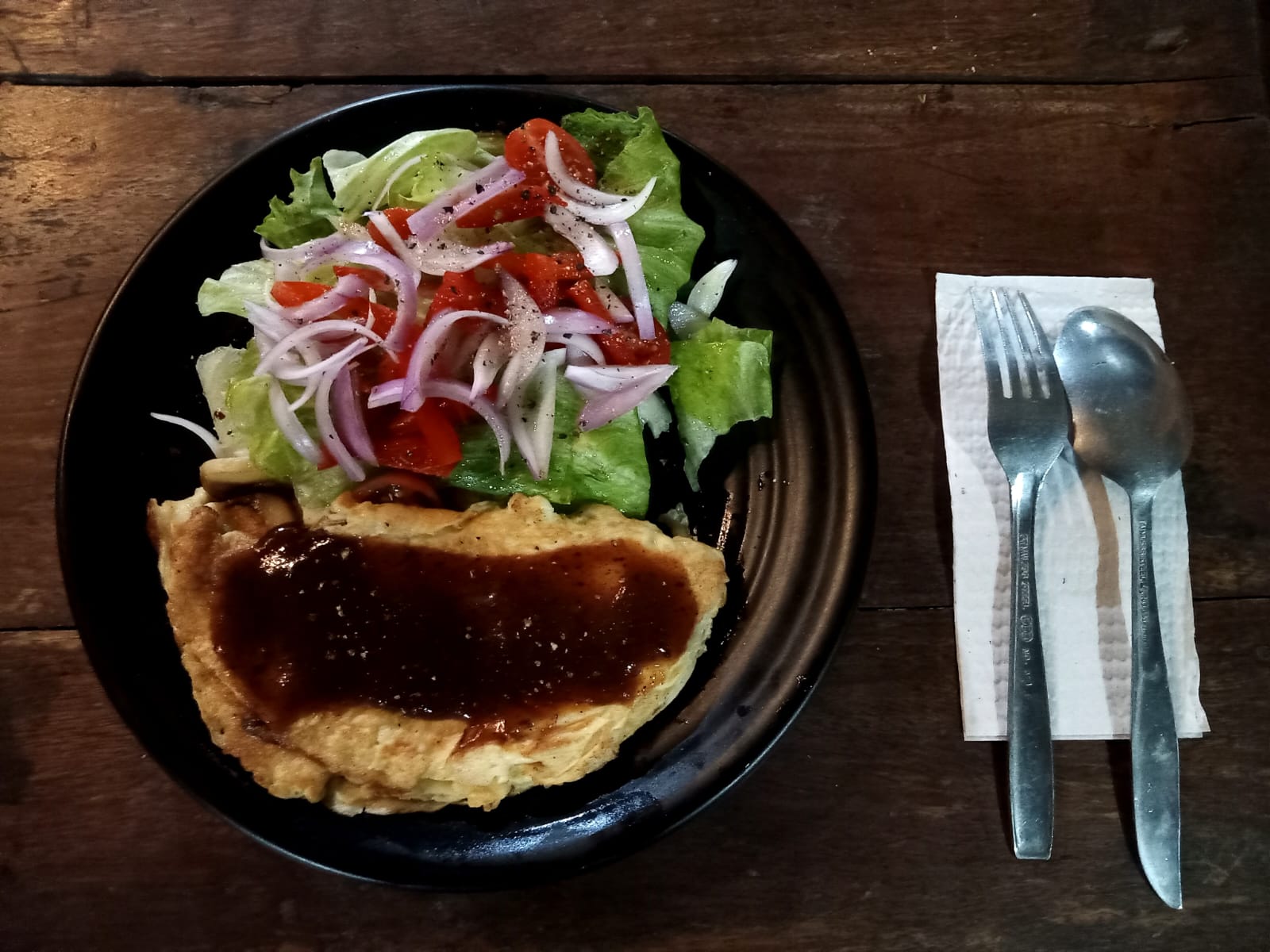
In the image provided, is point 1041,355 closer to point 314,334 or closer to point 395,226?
point 395,226

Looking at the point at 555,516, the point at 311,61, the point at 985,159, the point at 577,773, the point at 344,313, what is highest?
the point at 311,61

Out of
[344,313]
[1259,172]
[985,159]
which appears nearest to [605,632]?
[344,313]

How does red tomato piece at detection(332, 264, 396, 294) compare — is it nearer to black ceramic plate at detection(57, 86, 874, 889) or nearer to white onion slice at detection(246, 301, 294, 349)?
white onion slice at detection(246, 301, 294, 349)

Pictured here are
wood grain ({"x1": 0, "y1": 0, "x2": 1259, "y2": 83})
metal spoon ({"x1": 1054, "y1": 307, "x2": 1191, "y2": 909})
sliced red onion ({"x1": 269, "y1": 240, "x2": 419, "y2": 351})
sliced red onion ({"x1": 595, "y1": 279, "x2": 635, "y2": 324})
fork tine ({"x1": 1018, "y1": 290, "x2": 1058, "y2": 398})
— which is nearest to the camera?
sliced red onion ({"x1": 269, "y1": 240, "x2": 419, "y2": 351})

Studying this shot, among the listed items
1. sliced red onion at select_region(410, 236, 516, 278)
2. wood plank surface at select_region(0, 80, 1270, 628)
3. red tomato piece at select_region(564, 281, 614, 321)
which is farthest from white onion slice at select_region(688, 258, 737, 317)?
sliced red onion at select_region(410, 236, 516, 278)

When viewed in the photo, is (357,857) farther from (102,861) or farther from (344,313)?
(344,313)

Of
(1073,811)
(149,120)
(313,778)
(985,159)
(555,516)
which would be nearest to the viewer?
(313,778)
